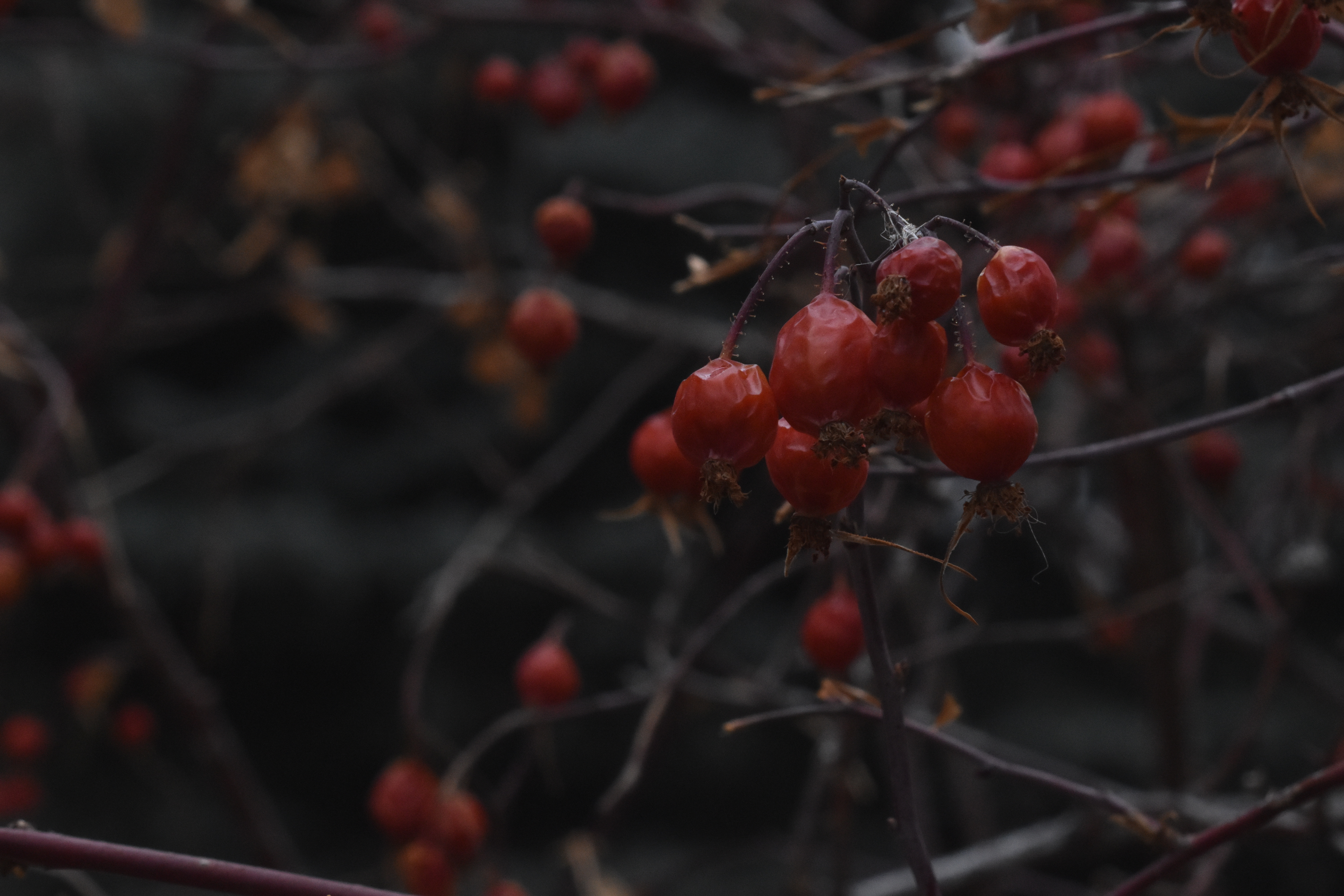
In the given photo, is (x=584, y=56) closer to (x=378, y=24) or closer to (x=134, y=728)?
(x=378, y=24)

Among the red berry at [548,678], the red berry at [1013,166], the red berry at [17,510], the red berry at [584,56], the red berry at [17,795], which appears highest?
the red berry at [584,56]

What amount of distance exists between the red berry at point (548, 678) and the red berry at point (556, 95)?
2.49 feet

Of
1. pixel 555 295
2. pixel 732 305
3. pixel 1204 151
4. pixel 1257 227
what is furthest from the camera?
pixel 732 305

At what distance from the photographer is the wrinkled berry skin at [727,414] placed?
1.53 ft

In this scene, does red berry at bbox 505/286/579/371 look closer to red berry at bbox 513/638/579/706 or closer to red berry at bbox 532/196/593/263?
red berry at bbox 532/196/593/263

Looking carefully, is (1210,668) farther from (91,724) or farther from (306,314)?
(91,724)

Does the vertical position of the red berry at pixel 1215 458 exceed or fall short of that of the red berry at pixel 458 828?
it exceeds it

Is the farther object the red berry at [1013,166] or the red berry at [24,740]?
the red berry at [24,740]

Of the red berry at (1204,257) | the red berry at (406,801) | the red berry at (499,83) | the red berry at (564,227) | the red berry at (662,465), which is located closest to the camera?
the red berry at (662,465)

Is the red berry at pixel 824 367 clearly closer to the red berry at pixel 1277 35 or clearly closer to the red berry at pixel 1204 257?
the red berry at pixel 1277 35

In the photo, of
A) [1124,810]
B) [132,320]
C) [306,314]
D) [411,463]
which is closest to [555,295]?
[1124,810]

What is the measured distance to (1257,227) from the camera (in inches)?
59.9

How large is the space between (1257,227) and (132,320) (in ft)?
5.88

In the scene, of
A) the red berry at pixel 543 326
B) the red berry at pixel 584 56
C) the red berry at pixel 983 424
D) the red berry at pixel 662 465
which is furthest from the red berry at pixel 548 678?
the red berry at pixel 584 56
